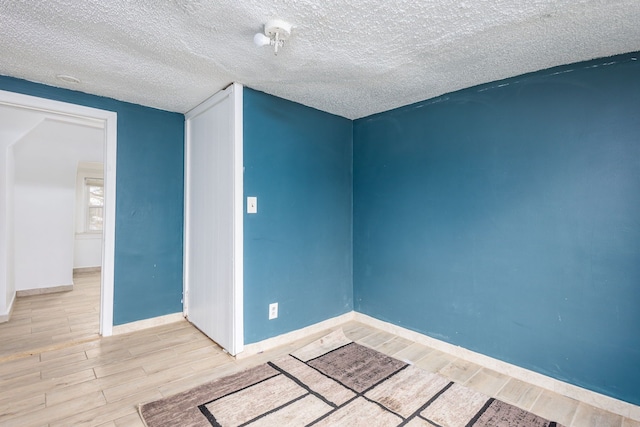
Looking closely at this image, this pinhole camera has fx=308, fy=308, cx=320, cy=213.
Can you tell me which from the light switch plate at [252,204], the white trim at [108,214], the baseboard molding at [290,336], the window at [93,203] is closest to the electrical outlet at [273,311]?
the baseboard molding at [290,336]

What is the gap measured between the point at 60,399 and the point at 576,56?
377cm

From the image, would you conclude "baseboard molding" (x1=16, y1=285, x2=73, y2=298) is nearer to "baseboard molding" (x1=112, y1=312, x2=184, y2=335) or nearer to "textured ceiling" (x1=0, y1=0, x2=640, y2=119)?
"baseboard molding" (x1=112, y1=312, x2=184, y2=335)

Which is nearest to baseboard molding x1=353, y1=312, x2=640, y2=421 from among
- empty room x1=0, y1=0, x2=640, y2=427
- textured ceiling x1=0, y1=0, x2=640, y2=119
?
empty room x1=0, y1=0, x2=640, y2=427

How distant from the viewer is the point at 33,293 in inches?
166

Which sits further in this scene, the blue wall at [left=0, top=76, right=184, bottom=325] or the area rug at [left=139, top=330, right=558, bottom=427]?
the blue wall at [left=0, top=76, right=184, bottom=325]

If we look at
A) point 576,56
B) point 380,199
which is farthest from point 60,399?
point 576,56

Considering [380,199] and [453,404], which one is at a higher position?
[380,199]

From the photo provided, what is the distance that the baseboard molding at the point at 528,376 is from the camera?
1792mm

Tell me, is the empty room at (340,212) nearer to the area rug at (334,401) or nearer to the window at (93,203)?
the area rug at (334,401)

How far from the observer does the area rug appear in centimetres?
169

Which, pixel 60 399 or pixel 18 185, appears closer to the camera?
pixel 60 399

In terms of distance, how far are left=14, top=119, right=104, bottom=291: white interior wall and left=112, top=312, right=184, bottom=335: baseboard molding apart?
8.05 ft

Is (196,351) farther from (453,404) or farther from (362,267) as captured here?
(453,404)

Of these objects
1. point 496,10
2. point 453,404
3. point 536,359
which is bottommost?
point 453,404
